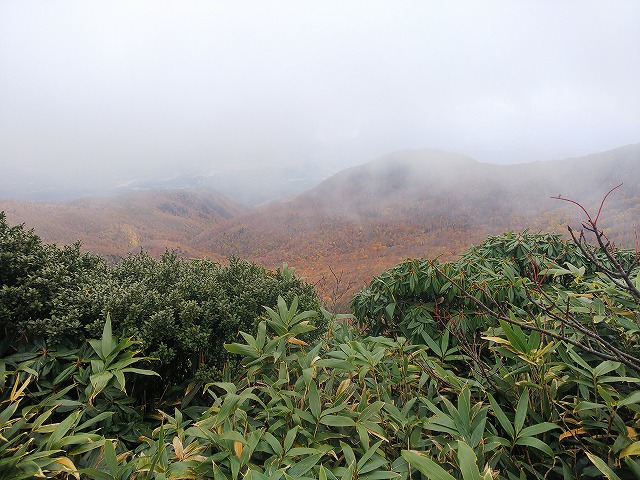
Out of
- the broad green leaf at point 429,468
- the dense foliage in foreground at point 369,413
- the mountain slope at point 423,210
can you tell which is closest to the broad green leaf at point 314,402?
the dense foliage in foreground at point 369,413

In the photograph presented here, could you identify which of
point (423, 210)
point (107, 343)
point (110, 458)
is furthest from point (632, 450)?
point (423, 210)

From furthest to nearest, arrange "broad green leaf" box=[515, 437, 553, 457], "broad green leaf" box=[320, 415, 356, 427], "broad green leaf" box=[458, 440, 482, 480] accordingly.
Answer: "broad green leaf" box=[320, 415, 356, 427], "broad green leaf" box=[515, 437, 553, 457], "broad green leaf" box=[458, 440, 482, 480]

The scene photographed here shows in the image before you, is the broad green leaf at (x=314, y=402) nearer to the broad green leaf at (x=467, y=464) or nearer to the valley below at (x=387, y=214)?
the broad green leaf at (x=467, y=464)

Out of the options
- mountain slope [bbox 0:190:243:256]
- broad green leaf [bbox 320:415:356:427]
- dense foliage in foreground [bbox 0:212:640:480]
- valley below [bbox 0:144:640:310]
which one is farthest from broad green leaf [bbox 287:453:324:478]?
mountain slope [bbox 0:190:243:256]

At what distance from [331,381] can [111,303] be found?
140 centimetres

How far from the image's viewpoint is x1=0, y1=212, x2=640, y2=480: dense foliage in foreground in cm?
114

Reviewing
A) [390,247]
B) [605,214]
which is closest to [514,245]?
[390,247]

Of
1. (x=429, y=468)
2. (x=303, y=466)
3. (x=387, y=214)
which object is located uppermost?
(x=429, y=468)

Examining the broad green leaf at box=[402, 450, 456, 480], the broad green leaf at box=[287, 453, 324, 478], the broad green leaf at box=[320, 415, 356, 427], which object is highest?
the broad green leaf at box=[402, 450, 456, 480]

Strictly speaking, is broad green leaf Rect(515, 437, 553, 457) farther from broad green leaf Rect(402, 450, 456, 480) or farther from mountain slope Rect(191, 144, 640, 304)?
mountain slope Rect(191, 144, 640, 304)

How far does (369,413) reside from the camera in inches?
52.7

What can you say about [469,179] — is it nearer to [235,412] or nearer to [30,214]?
[235,412]

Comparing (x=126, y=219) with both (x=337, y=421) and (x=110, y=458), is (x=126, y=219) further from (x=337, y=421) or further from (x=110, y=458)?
(x=337, y=421)

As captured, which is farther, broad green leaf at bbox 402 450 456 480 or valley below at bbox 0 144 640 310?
valley below at bbox 0 144 640 310
